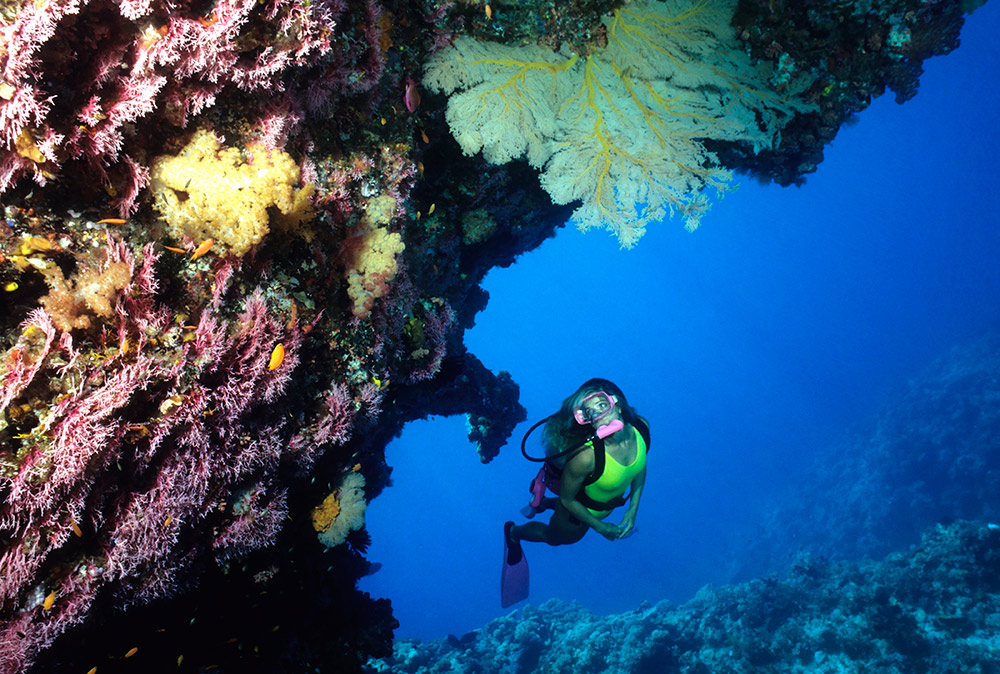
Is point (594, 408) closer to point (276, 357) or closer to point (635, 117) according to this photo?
point (635, 117)

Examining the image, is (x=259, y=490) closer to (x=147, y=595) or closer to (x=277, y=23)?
(x=147, y=595)

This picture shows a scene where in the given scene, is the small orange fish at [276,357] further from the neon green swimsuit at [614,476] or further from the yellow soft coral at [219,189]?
the neon green swimsuit at [614,476]

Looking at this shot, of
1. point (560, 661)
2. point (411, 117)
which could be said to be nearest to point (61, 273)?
point (411, 117)

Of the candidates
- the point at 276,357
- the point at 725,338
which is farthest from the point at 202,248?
the point at 725,338

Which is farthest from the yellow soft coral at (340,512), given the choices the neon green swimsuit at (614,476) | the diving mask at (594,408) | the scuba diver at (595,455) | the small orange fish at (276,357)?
the neon green swimsuit at (614,476)

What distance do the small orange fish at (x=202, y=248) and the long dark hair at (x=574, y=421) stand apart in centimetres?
367

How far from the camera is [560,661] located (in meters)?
13.8

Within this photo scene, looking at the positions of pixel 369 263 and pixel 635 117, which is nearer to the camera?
pixel 369 263

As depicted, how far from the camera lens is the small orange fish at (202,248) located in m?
2.27

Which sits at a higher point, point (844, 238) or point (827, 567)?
point (844, 238)

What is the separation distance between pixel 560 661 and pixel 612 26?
54.9 feet

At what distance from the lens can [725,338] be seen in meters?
120

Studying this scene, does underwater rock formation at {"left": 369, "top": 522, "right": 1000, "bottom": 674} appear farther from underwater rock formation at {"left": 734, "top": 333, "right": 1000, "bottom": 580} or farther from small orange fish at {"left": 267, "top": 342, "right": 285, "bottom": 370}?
small orange fish at {"left": 267, "top": 342, "right": 285, "bottom": 370}

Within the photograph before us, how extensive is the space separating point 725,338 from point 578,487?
131 m
